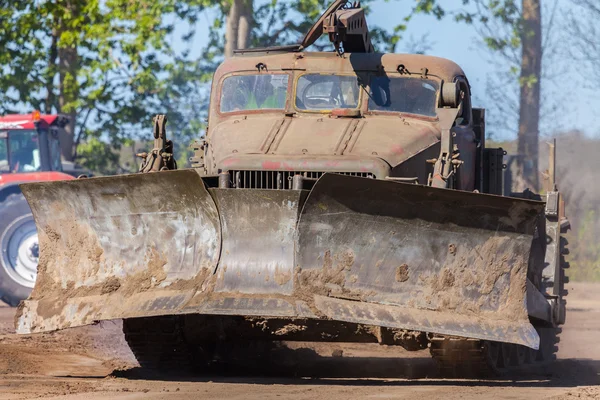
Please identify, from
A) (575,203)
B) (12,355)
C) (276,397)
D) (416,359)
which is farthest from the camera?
(575,203)

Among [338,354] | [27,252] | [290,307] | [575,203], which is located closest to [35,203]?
[290,307]

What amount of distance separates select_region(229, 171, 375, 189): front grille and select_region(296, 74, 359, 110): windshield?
156 cm

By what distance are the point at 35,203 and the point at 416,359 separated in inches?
161

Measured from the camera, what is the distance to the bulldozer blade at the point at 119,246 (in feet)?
27.7

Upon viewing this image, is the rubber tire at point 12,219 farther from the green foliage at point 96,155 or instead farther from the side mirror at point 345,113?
the side mirror at point 345,113

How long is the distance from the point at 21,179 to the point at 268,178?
1031cm

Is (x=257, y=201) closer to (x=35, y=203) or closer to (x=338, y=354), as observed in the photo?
(x=35, y=203)

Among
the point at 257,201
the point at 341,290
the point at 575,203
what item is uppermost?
the point at 257,201

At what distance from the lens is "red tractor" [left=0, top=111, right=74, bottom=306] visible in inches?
699

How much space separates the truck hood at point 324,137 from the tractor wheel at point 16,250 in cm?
789

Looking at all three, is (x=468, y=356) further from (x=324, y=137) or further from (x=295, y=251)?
(x=324, y=137)

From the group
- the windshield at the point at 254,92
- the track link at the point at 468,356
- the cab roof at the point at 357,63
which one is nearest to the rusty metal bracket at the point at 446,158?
the track link at the point at 468,356

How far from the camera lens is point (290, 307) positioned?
814cm

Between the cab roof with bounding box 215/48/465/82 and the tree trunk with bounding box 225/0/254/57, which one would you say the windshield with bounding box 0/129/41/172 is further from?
the cab roof with bounding box 215/48/465/82
